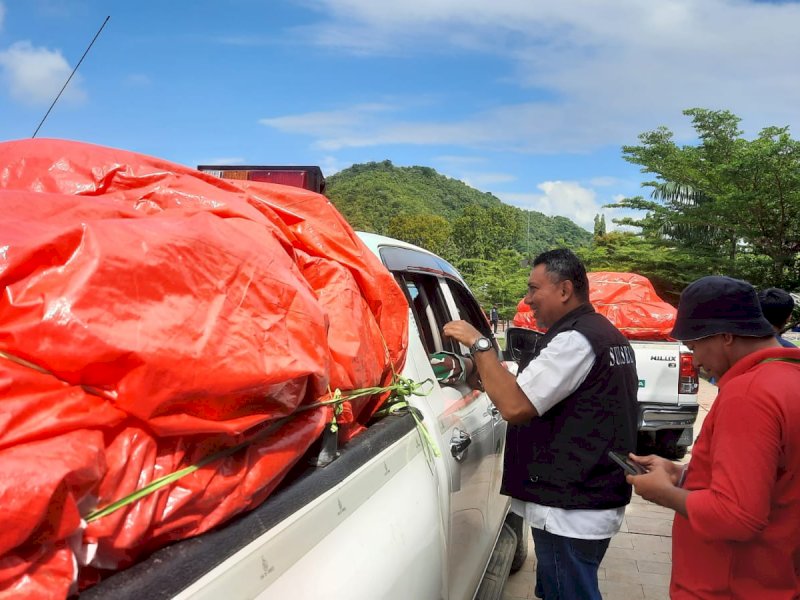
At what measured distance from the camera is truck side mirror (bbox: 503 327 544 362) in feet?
10.3

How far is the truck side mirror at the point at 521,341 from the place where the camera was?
10.3 feet

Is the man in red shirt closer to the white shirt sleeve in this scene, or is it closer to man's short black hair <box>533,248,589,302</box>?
the white shirt sleeve

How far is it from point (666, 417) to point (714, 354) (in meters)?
5.64

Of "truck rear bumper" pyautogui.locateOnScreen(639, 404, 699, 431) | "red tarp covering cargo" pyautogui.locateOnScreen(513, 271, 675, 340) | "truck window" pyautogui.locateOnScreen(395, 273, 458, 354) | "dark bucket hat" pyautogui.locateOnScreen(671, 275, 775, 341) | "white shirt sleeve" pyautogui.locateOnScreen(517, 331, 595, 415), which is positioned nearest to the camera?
"dark bucket hat" pyautogui.locateOnScreen(671, 275, 775, 341)

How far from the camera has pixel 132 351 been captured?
1.04 meters

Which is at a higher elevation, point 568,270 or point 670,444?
point 568,270

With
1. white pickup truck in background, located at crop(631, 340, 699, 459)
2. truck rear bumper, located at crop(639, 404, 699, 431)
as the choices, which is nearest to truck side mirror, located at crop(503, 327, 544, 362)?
white pickup truck in background, located at crop(631, 340, 699, 459)

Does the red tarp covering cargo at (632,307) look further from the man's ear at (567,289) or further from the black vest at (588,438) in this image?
the black vest at (588,438)

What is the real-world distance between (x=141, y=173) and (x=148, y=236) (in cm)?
46

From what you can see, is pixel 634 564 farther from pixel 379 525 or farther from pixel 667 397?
pixel 379 525

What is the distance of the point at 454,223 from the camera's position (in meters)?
63.8

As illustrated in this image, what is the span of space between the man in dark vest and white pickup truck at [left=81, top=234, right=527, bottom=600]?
9.1 inches

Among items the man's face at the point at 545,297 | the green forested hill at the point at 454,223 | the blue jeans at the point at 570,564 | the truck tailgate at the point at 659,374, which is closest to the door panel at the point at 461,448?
the blue jeans at the point at 570,564

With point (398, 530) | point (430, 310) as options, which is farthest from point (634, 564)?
point (398, 530)
